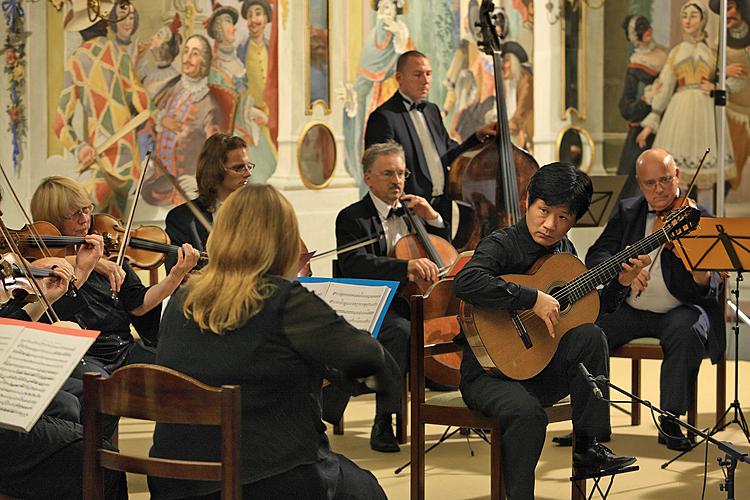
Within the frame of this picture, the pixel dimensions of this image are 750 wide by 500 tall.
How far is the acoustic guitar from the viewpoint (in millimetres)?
3748

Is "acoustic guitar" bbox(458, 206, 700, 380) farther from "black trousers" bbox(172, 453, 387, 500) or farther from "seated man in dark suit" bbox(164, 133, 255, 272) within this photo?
"seated man in dark suit" bbox(164, 133, 255, 272)

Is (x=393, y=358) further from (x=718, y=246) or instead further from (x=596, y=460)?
(x=718, y=246)

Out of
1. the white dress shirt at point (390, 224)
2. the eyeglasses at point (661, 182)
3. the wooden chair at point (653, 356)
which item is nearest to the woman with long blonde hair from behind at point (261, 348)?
the white dress shirt at point (390, 224)

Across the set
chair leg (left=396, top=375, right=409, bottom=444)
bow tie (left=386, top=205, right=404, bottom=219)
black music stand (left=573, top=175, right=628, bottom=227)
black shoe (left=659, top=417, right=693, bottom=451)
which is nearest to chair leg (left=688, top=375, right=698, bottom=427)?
black shoe (left=659, top=417, right=693, bottom=451)

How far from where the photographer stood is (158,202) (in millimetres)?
6742

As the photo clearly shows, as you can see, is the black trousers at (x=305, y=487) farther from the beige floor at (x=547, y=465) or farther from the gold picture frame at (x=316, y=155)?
the gold picture frame at (x=316, y=155)

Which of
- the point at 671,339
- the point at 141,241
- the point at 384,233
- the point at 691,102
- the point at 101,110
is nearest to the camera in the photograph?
the point at 141,241

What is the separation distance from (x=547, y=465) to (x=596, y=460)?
949mm

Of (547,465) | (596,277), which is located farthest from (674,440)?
(596,277)

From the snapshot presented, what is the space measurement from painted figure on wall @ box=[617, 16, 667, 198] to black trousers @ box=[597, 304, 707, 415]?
11.6ft

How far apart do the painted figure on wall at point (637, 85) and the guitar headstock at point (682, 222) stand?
4.52m

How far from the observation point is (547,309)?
3.72 meters

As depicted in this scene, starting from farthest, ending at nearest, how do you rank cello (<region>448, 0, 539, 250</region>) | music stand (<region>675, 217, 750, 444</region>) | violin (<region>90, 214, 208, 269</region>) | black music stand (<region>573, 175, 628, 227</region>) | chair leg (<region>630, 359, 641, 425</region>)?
1. black music stand (<region>573, 175, 628, 227</region>)
2. cello (<region>448, 0, 539, 250</region>)
3. chair leg (<region>630, 359, 641, 425</region>)
4. violin (<region>90, 214, 208, 269</region>)
5. music stand (<region>675, 217, 750, 444</region>)

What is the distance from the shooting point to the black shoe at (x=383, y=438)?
496 centimetres
